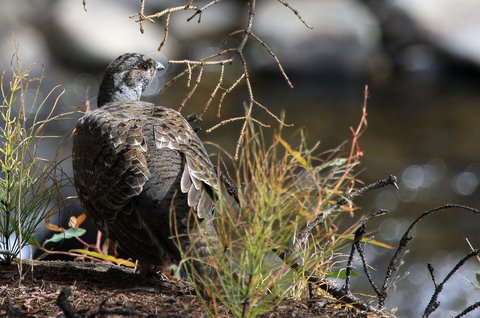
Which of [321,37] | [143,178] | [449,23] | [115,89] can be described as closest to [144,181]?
[143,178]

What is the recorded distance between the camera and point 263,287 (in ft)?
11.0

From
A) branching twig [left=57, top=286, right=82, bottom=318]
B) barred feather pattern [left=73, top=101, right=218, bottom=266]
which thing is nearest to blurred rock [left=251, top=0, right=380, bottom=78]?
barred feather pattern [left=73, top=101, right=218, bottom=266]

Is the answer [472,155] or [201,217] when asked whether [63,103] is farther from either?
[201,217]

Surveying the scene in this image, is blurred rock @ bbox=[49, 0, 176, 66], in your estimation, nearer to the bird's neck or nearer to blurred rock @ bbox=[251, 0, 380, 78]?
blurred rock @ bbox=[251, 0, 380, 78]

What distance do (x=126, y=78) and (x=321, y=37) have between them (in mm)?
12860

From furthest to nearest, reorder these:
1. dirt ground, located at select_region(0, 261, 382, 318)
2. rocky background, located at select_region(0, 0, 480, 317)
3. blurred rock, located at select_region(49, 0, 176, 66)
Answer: blurred rock, located at select_region(49, 0, 176, 66)
rocky background, located at select_region(0, 0, 480, 317)
dirt ground, located at select_region(0, 261, 382, 318)

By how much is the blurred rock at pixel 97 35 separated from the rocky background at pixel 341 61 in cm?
2

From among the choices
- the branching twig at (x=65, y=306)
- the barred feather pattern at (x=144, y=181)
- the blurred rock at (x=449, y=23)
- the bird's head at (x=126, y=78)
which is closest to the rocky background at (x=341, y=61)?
the blurred rock at (x=449, y=23)

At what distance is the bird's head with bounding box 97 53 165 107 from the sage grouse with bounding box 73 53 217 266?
2.98 feet

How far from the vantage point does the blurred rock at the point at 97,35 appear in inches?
675

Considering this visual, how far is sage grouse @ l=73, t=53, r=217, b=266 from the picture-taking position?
416 centimetres

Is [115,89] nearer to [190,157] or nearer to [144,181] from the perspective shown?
[190,157]

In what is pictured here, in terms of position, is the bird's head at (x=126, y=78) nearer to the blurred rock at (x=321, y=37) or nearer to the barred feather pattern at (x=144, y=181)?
the barred feather pattern at (x=144, y=181)

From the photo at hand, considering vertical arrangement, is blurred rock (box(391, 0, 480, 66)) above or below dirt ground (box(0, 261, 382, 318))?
above
